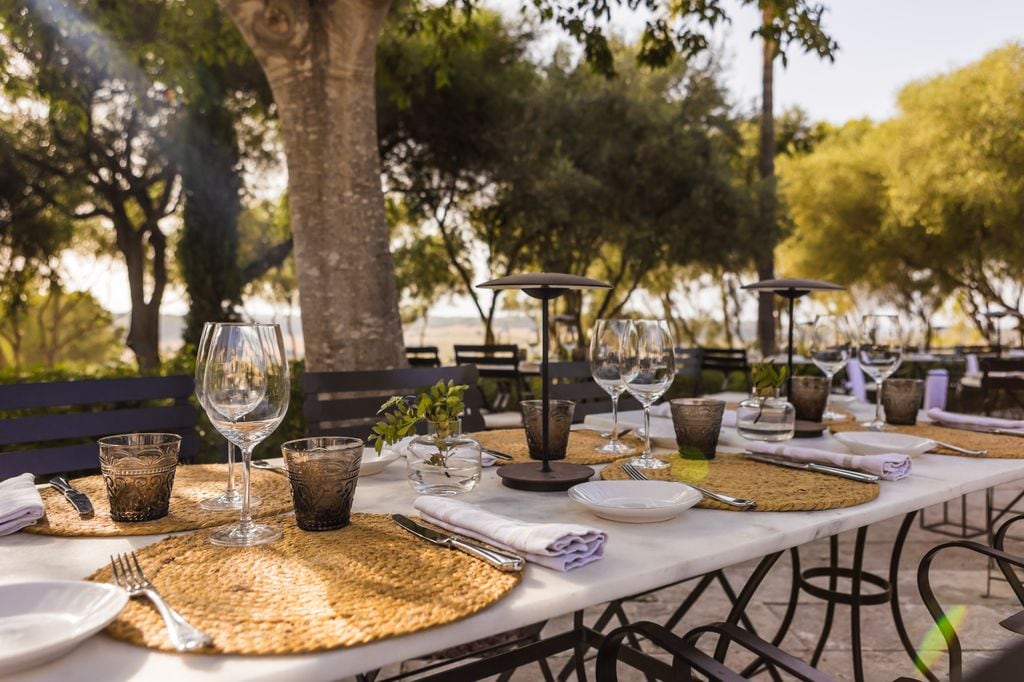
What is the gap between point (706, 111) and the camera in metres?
12.3

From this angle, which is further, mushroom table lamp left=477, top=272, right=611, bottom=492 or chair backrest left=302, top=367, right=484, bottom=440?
chair backrest left=302, top=367, right=484, bottom=440

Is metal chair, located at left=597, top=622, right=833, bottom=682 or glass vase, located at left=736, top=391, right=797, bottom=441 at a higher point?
glass vase, located at left=736, top=391, right=797, bottom=441

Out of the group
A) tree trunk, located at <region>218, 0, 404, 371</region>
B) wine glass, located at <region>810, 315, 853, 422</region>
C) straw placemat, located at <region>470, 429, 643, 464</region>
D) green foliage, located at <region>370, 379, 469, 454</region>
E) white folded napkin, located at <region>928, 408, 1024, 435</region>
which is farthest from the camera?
tree trunk, located at <region>218, 0, 404, 371</region>

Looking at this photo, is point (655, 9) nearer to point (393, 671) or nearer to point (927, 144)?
point (393, 671)

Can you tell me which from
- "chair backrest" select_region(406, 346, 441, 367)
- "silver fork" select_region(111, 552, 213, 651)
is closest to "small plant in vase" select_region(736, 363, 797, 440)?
"silver fork" select_region(111, 552, 213, 651)

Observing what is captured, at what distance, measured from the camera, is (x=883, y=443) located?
6.29 feet

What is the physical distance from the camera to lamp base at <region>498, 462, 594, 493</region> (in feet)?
4.98

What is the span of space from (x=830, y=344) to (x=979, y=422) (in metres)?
0.48

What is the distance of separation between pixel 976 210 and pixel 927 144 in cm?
171

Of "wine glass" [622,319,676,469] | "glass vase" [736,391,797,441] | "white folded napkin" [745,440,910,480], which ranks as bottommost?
"white folded napkin" [745,440,910,480]

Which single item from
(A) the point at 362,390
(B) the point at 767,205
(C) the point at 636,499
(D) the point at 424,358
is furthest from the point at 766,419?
(B) the point at 767,205

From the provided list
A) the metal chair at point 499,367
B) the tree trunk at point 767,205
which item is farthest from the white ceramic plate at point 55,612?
the tree trunk at point 767,205

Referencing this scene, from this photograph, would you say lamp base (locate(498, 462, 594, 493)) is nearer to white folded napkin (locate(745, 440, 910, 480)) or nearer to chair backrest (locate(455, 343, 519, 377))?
white folded napkin (locate(745, 440, 910, 480))

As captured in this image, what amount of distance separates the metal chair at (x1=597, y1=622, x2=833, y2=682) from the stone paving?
159 cm
